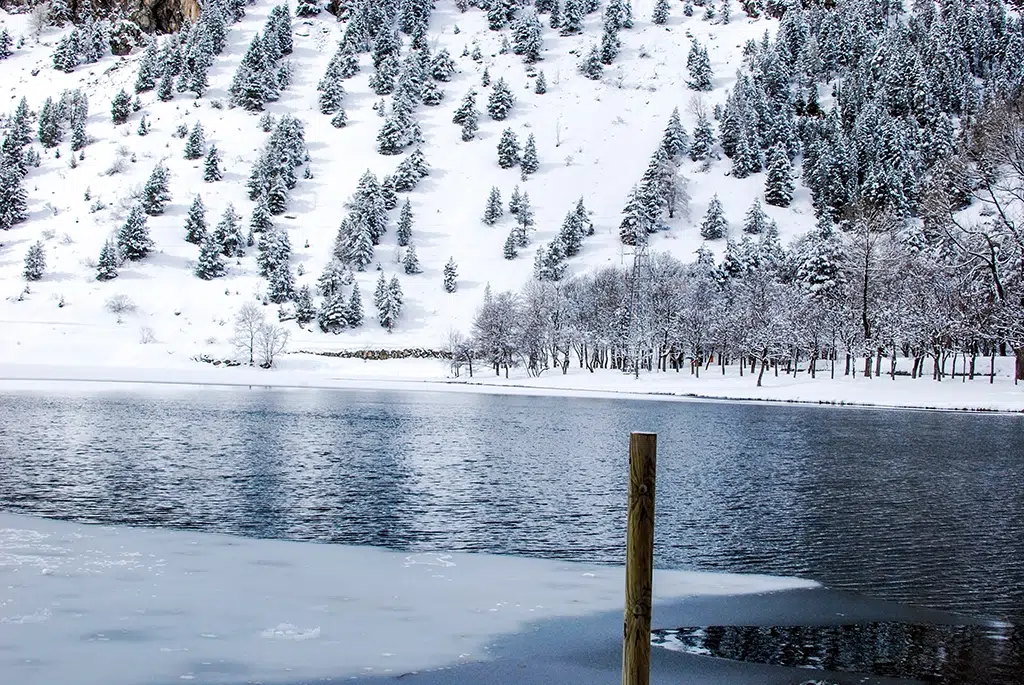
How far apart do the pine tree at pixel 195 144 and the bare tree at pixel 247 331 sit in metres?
50.2

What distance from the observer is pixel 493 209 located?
127938 mm

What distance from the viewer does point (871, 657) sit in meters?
7.57

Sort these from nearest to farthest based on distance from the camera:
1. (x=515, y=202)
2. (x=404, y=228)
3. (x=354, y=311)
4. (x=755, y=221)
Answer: (x=354, y=311) < (x=755, y=221) < (x=404, y=228) < (x=515, y=202)

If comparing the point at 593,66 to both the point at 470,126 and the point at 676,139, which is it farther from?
the point at 676,139

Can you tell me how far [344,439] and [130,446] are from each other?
660 centimetres

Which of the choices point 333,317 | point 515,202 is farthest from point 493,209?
point 333,317

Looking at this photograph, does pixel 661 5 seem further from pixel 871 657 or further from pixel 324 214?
pixel 871 657

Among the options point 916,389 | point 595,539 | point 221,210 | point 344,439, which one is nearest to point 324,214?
point 221,210

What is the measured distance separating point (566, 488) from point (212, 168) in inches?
→ 4907

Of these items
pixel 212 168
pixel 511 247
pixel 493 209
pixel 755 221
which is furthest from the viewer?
pixel 212 168

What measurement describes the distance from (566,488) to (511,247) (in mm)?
102797

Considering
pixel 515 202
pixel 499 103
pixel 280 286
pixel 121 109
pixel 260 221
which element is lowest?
pixel 280 286

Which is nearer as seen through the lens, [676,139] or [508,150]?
[508,150]

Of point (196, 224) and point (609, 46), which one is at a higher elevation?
point (609, 46)
